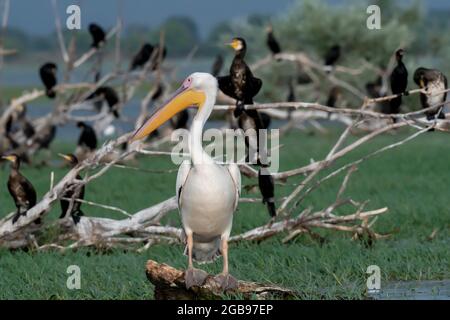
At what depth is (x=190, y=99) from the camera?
20.7 feet

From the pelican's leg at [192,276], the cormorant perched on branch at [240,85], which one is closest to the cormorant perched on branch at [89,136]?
the cormorant perched on branch at [240,85]

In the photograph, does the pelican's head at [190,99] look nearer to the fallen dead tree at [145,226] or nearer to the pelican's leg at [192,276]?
the pelican's leg at [192,276]

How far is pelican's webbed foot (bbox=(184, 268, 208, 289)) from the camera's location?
630cm

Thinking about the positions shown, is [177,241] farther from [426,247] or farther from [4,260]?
[426,247]

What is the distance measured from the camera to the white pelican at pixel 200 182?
6.07 meters

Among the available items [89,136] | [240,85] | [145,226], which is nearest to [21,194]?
[145,226]

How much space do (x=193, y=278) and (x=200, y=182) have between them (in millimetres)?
624

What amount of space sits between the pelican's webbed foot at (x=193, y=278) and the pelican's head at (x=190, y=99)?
0.85 meters

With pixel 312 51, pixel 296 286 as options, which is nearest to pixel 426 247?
pixel 296 286

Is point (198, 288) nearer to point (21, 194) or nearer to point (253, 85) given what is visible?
point (253, 85)

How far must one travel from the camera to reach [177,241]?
9.23m

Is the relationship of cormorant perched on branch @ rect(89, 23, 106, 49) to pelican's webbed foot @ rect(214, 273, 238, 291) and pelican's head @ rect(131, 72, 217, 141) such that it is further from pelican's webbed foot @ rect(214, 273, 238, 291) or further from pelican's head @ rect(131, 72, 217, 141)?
pelican's webbed foot @ rect(214, 273, 238, 291)

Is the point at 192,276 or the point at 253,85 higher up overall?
the point at 253,85
